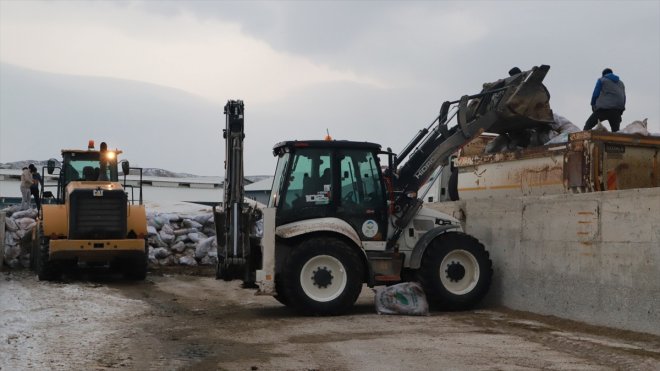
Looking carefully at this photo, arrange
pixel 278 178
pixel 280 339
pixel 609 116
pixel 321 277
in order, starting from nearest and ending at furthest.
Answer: pixel 280 339 → pixel 321 277 → pixel 278 178 → pixel 609 116

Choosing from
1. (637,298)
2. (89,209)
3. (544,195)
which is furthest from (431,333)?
(89,209)

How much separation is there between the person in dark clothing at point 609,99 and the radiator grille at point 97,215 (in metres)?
8.54

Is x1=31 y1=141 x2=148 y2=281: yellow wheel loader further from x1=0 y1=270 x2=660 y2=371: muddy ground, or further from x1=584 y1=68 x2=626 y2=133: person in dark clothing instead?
x1=584 y1=68 x2=626 y2=133: person in dark clothing

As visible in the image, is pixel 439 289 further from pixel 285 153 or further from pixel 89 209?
pixel 89 209

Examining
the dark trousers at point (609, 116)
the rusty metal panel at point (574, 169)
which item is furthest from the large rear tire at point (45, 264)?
the dark trousers at point (609, 116)

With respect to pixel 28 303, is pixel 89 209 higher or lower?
higher

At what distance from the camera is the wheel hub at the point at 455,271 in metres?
10.6

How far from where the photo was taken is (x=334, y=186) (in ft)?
34.2

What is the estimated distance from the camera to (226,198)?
10.4 meters

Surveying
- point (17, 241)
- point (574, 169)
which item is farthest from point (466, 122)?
point (17, 241)

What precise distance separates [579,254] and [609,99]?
3964 millimetres

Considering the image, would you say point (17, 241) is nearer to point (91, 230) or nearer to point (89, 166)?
point (89, 166)

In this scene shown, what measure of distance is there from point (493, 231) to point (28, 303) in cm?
674

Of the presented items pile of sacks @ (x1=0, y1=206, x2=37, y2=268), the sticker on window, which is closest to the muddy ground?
the sticker on window
